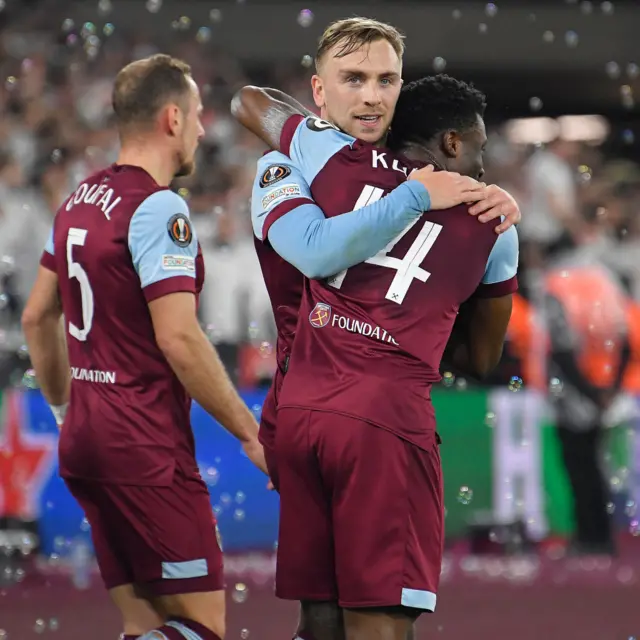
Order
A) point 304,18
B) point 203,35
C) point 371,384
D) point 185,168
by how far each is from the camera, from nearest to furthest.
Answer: point 371,384 → point 185,168 → point 203,35 → point 304,18

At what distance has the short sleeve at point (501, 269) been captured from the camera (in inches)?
112

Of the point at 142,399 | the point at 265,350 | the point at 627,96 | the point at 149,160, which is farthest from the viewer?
the point at 627,96

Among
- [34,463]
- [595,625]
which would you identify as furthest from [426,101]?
[34,463]

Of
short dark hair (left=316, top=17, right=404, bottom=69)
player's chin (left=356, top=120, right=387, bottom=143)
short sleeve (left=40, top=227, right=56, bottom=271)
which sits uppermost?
short dark hair (left=316, top=17, right=404, bottom=69)

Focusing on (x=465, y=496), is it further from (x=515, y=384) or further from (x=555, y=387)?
(x=515, y=384)

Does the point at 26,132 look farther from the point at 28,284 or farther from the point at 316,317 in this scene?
the point at 316,317

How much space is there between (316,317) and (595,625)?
3.26m

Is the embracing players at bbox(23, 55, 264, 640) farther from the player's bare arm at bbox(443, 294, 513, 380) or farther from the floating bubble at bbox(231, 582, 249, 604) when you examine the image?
the floating bubble at bbox(231, 582, 249, 604)

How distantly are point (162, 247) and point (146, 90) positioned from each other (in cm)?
55

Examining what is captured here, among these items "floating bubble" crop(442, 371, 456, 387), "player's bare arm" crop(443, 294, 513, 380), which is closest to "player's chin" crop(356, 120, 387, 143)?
"player's bare arm" crop(443, 294, 513, 380)

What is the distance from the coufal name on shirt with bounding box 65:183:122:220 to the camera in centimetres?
337

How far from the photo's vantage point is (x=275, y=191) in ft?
9.09

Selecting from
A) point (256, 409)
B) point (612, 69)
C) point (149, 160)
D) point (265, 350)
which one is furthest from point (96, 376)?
point (612, 69)

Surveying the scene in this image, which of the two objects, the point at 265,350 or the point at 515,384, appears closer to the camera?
the point at 515,384
